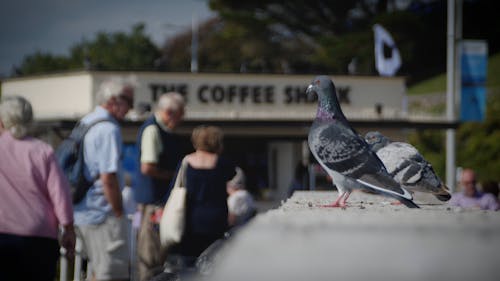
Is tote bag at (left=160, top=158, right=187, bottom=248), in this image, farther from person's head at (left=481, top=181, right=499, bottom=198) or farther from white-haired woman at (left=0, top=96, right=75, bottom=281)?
person's head at (left=481, top=181, right=499, bottom=198)

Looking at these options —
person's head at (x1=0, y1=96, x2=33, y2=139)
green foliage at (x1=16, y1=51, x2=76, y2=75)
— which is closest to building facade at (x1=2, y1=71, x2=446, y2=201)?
person's head at (x1=0, y1=96, x2=33, y2=139)

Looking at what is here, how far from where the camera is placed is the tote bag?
7312mm

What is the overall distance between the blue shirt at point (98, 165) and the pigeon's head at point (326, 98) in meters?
2.10

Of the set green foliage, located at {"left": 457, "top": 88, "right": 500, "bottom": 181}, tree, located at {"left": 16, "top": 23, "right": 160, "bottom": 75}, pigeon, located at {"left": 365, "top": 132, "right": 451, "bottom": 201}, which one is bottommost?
green foliage, located at {"left": 457, "top": 88, "right": 500, "bottom": 181}

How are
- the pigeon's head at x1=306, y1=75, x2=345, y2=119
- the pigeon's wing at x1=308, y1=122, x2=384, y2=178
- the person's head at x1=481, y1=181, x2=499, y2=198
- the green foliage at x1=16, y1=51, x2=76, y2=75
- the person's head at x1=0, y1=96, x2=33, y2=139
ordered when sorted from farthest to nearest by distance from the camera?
the green foliage at x1=16, y1=51, x2=76, y2=75, the person's head at x1=481, y1=181, x2=499, y2=198, the person's head at x1=0, y1=96, x2=33, y2=139, the pigeon's head at x1=306, y1=75, x2=345, y2=119, the pigeon's wing at x1=308, y1=122, x2=384, y2=178

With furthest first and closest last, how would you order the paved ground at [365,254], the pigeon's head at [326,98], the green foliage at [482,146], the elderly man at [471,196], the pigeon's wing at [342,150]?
the green foliage at [482,146], the elderly man at [471,196], the pigeon's head at [326,98], the pigeon's wing at [342,150], the paved ground at [365,254]

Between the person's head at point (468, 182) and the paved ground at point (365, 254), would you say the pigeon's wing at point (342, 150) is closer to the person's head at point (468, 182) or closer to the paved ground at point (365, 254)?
the paved ground at point (365, 254)

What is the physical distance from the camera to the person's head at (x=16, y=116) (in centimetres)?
601

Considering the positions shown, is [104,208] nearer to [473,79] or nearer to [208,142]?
[208,142]

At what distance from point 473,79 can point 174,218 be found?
15887 millimetres

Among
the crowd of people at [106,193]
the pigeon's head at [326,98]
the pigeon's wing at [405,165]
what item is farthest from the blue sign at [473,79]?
the pigeon's head at [326,98]

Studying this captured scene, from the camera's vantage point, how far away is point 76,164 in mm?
7297

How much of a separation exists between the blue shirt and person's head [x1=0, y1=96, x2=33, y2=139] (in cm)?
111

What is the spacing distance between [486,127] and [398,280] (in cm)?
3799
